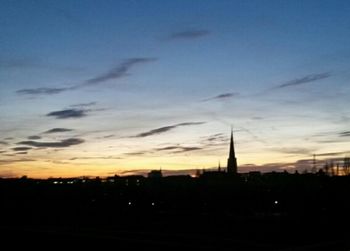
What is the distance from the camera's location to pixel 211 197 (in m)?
114

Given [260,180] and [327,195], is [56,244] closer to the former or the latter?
[327,195]

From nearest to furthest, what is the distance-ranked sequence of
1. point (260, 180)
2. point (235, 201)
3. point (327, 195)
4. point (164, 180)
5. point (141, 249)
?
1. point (141, 249)
2. point (327, 195)
3. point (235, 201)
4. point (260, 180)
5. point (164, 180)

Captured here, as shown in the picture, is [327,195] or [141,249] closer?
[141,249]

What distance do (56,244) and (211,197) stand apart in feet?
257

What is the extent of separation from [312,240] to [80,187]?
132 meters

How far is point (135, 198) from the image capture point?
5059 inches

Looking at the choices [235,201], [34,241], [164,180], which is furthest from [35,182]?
[34,241]

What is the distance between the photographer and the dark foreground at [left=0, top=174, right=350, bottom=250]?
39.7 meters

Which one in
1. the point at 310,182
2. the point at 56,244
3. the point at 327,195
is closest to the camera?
the point at 56,244

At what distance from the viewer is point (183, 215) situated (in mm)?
77562

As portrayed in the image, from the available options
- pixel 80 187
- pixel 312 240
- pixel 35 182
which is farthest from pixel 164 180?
pixel 312 240

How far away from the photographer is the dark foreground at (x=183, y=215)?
Result: 3966 centimetres

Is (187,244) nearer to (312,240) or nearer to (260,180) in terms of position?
(312,240)

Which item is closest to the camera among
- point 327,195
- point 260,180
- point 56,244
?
point 56,244
